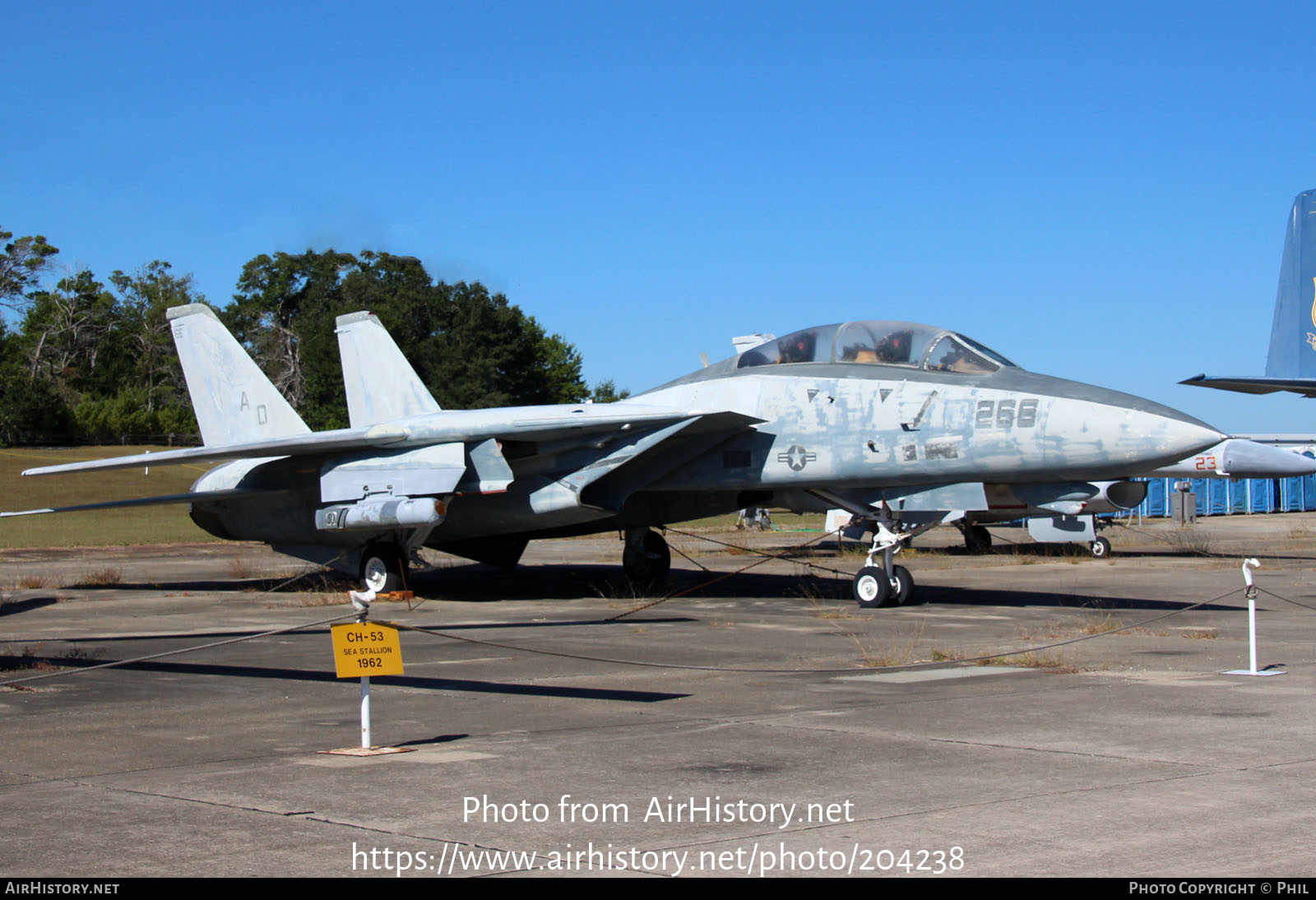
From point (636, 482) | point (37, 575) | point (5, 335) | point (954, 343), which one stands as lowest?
point (37, 575)

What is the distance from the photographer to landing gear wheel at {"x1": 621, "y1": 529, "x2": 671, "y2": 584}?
60.5 ft

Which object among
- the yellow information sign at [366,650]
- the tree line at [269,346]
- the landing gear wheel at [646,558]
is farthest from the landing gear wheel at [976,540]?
the tree line at [269,346]

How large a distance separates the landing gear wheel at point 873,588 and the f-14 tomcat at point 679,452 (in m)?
0.02

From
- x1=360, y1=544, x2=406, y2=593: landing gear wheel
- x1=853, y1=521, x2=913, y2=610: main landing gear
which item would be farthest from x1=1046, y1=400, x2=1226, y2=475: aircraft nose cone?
x1=360, y1=544, x2=406, y2=593: landing gear wheel

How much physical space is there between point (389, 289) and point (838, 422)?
257 ft

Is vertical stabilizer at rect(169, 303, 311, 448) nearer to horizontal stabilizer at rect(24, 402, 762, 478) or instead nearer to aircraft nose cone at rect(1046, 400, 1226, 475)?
horizontal stabilizer at rect(24, 402, 762, 478)

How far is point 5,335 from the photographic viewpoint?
9700cm

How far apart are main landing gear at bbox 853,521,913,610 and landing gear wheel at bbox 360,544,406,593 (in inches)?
242

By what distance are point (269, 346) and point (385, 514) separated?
8419cm

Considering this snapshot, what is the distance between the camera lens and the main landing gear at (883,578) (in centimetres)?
1438

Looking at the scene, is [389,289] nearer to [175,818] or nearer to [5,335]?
[5,335]

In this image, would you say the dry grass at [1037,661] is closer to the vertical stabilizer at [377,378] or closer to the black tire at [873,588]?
the black tire at [873,588]
